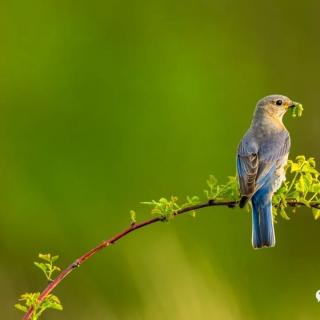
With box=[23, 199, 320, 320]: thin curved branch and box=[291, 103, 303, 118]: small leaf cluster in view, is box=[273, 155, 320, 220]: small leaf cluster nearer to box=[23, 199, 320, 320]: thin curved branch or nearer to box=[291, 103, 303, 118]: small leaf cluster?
box=[23, 199, 320, 320]: thin curved branch

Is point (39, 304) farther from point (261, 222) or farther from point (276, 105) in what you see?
point (276, 105)

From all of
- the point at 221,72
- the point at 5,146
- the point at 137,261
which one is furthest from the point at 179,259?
the point at 221,72

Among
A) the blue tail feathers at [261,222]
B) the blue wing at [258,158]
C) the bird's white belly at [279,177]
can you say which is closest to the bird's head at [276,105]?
the blue wing at [258,158]

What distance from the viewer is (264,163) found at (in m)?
7.00

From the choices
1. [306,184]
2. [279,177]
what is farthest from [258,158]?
[306,184]

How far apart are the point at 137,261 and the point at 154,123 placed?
7.69 ft

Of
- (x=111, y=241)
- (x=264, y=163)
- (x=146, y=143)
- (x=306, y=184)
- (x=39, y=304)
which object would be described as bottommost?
(x=39, y=304)

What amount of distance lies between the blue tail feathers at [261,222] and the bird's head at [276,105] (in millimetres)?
1239

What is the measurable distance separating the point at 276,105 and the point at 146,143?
163 inches

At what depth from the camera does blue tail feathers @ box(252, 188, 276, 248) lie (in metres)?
6.61

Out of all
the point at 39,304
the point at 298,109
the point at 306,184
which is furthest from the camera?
the point at 298,109

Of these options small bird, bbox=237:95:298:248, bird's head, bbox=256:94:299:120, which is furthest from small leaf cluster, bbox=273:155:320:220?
bird's head, bbox=256:94:299:120

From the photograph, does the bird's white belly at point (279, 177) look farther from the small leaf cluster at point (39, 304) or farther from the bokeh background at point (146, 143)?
the bokeh background at point (146, 143)

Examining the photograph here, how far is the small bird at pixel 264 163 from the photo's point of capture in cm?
656
